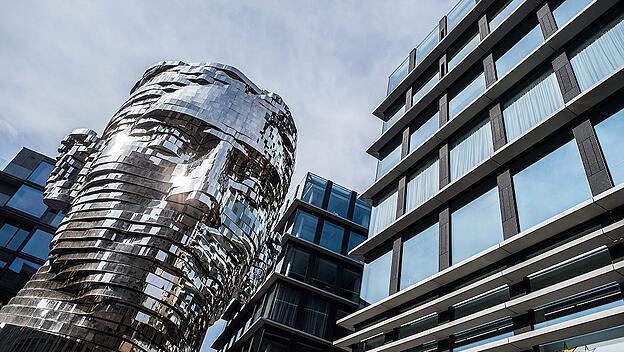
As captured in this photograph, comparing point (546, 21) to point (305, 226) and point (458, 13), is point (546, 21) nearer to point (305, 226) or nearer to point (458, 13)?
point (458, 13)

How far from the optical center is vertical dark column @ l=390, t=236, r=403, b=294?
16.7m

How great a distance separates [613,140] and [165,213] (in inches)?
439

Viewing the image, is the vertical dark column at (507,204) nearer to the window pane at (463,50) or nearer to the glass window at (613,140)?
the glass window at (613,140)

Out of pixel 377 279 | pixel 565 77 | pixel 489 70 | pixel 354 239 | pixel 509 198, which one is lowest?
pixel 377 279

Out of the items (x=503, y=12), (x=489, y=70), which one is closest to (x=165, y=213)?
(x=489, y=70)

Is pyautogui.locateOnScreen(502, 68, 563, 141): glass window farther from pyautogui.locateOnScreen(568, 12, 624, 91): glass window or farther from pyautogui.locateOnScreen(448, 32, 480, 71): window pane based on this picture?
pyautogui.locateOnScreen(448, 32, 480, 71): window pane

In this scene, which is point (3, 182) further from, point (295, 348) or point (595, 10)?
point (595, 10)

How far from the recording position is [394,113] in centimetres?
2505

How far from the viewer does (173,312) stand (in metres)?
5.34

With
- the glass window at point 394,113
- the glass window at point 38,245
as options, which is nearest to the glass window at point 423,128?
the glass window at point 394,113

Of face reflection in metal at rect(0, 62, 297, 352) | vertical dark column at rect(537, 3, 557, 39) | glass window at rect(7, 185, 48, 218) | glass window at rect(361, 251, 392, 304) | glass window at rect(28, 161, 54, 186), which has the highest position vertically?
glass window at rect(28, 161, 54, 186)

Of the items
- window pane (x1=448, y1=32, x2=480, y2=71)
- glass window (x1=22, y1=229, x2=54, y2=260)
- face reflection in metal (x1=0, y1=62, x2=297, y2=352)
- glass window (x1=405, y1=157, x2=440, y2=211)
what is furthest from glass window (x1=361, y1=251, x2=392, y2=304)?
glass window (x1=22, y1=229, x2=54, y2=260)

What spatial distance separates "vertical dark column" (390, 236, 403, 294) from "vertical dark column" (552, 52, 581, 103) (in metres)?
8.36

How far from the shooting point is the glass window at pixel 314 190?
33438 millimetres
